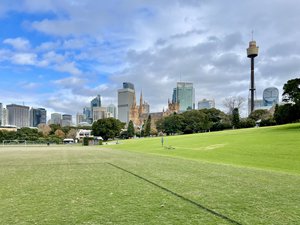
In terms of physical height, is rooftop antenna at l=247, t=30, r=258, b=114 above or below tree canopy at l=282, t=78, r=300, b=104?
above

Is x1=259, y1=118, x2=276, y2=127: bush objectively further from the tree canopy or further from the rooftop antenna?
the rooftop antenna

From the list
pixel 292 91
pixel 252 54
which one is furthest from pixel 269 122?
pixel 252 54

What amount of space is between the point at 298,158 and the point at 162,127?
88396 millimetres

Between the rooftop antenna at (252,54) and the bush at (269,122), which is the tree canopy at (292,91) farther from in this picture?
the rooftop antenna at (252,54)

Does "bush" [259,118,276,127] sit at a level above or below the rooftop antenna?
below

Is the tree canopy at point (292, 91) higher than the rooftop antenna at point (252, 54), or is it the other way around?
the rooftop antenna at point (252, 54)

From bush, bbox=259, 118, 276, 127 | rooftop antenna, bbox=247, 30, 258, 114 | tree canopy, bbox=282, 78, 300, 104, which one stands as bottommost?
bush, bbox=259, 118, 276, 127

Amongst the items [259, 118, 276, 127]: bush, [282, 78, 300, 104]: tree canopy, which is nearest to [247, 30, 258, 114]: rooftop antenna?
[259, 118, 276, 127]: bush

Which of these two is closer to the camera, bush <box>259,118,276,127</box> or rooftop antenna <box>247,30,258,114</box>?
bush <box>259,118,276,127</box>

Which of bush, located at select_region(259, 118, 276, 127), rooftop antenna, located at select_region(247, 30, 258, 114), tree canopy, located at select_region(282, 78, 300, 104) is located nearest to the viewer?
tree canopy, located at select_region(282, 78, 300, 104)

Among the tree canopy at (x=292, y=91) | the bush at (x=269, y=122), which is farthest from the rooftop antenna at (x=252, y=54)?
the tree canopy at (x=292, y=91)

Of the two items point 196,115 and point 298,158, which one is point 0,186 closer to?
point 298,158

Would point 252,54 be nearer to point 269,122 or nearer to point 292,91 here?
point 269,122

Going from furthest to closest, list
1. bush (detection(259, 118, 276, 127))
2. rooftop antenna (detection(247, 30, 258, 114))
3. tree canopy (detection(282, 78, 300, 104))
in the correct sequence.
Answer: rooftop antenna (detection(247, 30, 258, 114))
bush (detection(259, 118, 276, 127))
tree canopy (detection(282, 78, 300, 104))
